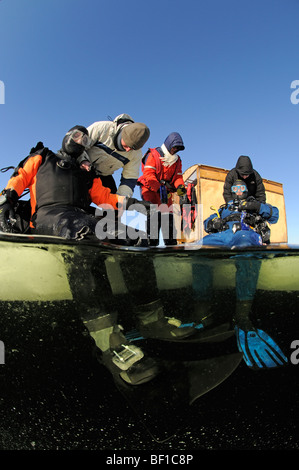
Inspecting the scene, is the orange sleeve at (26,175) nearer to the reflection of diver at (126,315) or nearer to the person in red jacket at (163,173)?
the reflection of diver at (126,315)

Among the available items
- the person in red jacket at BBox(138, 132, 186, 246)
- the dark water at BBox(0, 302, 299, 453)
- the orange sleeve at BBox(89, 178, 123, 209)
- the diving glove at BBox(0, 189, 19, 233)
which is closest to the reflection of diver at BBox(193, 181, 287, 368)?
the dark water at BBox(0, 302, 299, 453)

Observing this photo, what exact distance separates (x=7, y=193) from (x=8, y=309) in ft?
2.46

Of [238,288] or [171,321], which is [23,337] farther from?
[238,288]

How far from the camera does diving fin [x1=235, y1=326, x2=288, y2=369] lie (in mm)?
1961

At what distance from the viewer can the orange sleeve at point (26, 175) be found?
200 centimetres

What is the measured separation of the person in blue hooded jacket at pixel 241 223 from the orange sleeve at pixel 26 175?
156cm

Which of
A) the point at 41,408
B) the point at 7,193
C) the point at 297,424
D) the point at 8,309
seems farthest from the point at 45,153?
the point at 297,424

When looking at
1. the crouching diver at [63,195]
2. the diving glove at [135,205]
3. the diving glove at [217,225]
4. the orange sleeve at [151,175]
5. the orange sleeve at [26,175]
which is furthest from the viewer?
the orange sleeve at [151,175]

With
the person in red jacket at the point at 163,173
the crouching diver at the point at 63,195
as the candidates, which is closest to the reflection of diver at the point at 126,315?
the crouching diver at the point at 63,195

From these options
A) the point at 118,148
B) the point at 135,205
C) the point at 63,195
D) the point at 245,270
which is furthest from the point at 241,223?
the point at 63,195

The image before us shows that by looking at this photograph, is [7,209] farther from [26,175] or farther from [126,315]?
[126,315]

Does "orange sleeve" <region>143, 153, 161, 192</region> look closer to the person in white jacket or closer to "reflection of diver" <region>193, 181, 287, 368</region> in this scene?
the person in white jacket

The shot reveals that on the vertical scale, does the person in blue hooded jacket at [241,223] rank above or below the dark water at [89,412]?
above

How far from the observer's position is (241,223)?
285cm
